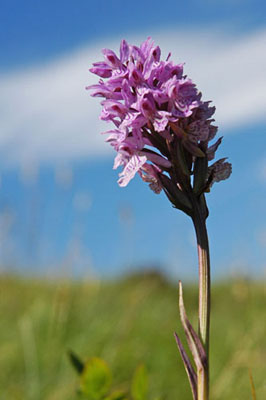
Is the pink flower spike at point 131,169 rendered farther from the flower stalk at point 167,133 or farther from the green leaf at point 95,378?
the green leaf at point 95,378

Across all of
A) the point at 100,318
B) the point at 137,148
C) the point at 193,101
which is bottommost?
the point at 100,318

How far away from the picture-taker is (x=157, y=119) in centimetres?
144

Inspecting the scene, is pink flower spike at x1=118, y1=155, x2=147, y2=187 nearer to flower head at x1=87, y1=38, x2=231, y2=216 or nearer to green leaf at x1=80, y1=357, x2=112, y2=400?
flower head at x1=87, y1=38, x2=231, y2=216

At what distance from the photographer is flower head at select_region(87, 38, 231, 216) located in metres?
1.45

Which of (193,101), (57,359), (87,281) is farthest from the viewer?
(87,281)

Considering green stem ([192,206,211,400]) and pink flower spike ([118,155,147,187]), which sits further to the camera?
pink flower spike ([118,155,147,187])

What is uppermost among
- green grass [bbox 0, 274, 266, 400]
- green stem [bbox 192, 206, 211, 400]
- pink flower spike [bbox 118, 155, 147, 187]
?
pink flower spike [bbox 118, 155, 147, 187]

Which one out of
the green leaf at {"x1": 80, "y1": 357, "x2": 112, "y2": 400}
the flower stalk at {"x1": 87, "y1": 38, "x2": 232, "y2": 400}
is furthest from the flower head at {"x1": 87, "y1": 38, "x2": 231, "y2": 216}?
the green leaf at {"x1": 80, "y1": 357, "x2": 112, "y2": 400}

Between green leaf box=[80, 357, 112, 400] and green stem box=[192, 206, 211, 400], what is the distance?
61 centimetres

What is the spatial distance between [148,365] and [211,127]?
300 cm

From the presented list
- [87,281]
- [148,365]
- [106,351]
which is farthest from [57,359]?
[87,281]

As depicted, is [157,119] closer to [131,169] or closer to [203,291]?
[131,169]

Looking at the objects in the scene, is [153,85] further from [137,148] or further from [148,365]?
[148,365]

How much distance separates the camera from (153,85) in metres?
1.51
